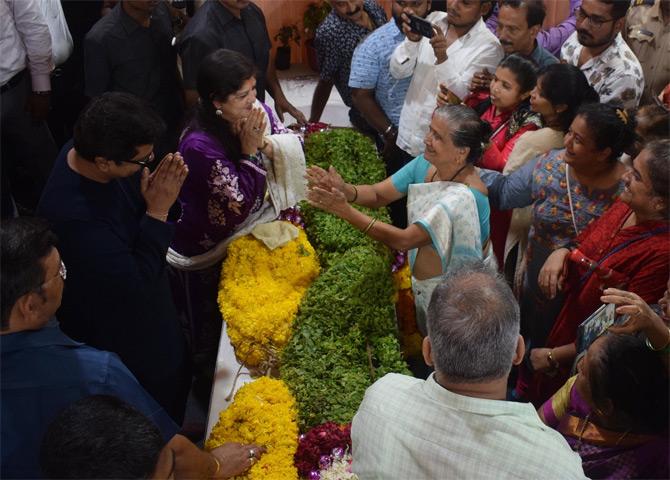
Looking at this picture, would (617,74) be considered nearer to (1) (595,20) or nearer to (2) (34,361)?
(1) (595,20)

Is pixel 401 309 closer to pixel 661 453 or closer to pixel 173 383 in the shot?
pixel 173 383

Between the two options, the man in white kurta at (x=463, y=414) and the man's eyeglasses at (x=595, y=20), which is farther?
the man's eyeglasses at (x=595, y=20)

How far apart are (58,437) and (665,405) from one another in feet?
5.19

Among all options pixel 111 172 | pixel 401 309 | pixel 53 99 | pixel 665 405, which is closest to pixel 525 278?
pixel 401 309

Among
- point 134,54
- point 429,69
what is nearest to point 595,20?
point 429,69

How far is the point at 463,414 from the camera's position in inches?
59.9

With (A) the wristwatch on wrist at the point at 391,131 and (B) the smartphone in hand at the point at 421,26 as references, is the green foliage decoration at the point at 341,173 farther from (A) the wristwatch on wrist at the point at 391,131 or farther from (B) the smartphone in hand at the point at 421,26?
(B) the smartphone in hand at the point at 421,26

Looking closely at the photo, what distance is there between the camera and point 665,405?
186cm

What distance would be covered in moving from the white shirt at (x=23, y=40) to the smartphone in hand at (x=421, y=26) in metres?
1.98

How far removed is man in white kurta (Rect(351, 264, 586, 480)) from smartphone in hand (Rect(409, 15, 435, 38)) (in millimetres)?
2181

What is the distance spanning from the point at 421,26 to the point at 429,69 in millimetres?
237

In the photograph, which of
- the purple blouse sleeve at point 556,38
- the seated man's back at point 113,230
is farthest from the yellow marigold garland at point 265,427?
the purple blouse sleeve at point 556,38

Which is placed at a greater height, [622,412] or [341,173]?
[622,412]

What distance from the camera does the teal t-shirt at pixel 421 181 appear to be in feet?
8.81
